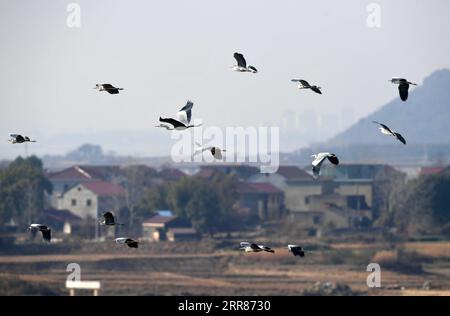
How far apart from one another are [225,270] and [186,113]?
49.8 metres

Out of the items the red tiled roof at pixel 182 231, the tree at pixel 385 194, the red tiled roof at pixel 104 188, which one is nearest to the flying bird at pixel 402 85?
the red tiled roof at pixel 182 231

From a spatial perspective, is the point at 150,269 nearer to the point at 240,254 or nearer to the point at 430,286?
the point at 240,254

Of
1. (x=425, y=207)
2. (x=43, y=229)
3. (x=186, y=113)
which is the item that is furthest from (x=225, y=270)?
(x=43, y=229)

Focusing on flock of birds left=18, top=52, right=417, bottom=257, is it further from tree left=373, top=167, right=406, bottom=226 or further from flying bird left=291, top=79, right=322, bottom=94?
tree left=373, top=167, right=406, bottom=226

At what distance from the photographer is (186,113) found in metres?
34.4

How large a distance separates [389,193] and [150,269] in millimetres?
31763

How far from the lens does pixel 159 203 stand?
104 metres

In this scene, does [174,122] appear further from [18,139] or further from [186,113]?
[18,139]

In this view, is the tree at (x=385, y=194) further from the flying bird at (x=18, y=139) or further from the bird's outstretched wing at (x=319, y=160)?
the bird's outstretched wing at (x=319, y=160)

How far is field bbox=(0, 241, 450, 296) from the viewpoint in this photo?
235 ft

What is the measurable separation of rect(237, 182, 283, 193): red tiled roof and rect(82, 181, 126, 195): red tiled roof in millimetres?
8943

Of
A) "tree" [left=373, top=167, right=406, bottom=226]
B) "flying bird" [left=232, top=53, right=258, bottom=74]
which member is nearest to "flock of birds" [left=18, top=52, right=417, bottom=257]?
"flying bird" [left=232, top=53, right=258, bottom=74]

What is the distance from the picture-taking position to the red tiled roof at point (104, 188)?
111m
